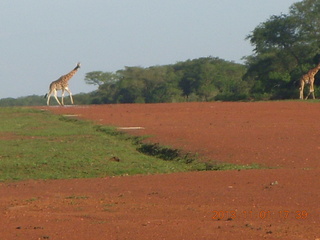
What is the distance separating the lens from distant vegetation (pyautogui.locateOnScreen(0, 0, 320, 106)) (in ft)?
138

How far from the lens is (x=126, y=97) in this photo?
192 ft

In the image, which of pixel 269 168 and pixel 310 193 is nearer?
pixel 310 193

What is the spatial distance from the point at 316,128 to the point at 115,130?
607 centimetres

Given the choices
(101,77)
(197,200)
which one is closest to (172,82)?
(101,77)

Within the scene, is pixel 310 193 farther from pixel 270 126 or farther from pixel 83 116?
pixel 83 116

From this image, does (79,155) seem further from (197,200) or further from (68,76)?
(68,76)

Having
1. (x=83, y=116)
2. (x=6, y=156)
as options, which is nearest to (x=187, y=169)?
(x=6, y=156)
